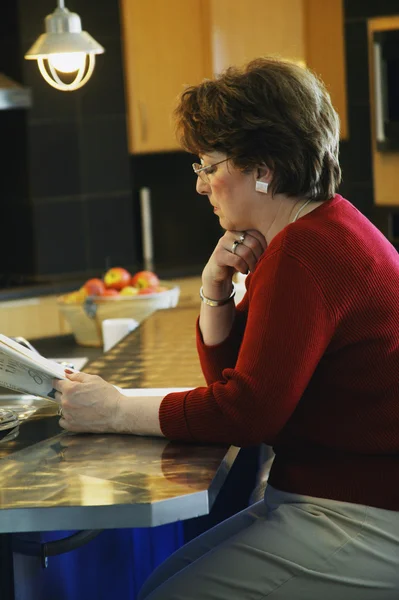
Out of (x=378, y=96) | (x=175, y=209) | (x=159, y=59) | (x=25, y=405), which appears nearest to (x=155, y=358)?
(x=25, y=405)

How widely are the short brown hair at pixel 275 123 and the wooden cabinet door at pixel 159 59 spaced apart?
11.2ft

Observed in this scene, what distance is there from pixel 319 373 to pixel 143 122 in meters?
3.69

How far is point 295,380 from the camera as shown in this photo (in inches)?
55.1

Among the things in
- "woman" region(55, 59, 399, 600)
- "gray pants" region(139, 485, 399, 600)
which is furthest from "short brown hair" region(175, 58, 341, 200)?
"gray pants" region(139, 485, 399, 600)

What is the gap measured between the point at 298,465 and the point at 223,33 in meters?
3.80

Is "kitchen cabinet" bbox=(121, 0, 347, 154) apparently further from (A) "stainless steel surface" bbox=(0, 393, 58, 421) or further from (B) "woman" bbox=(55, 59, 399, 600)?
(B) "woman" bbox=(55, 59, 399, 600)

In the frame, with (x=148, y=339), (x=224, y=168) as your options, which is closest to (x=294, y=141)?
(x=224, y=168)

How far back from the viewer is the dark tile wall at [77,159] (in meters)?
4.78

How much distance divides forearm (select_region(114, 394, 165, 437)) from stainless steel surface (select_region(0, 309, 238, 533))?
0.02 m

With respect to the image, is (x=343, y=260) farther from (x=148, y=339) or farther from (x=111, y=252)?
(x=111, y=252)

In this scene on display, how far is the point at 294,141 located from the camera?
1.53 metres

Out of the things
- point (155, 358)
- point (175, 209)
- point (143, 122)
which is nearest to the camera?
point (155, 358)

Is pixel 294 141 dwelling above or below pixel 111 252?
above

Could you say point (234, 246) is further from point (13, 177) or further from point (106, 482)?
point (13, 177)
